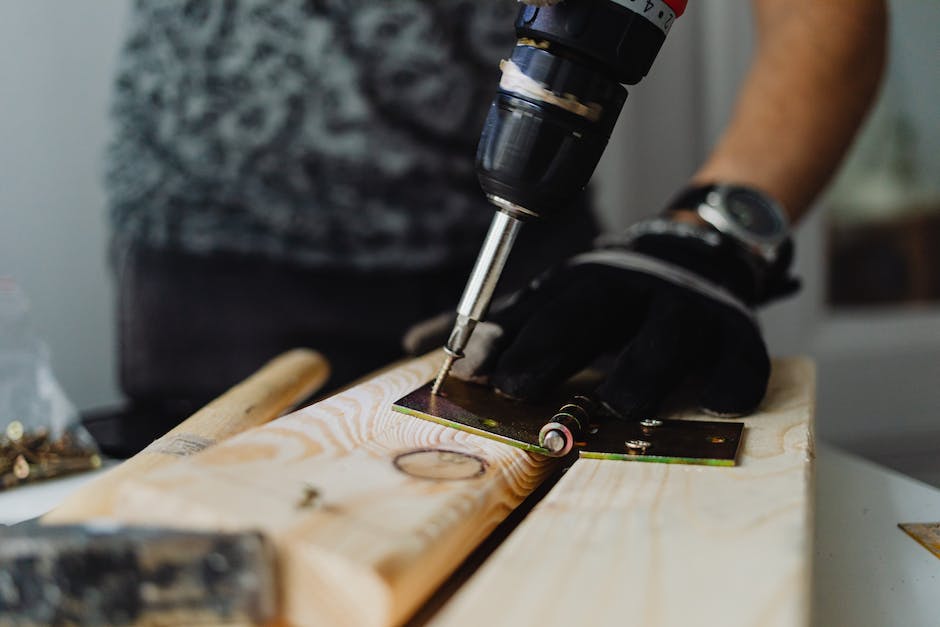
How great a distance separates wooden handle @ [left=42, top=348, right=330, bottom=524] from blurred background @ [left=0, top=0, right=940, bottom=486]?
2.68 ft

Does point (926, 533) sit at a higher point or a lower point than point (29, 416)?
higher

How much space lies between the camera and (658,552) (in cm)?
45

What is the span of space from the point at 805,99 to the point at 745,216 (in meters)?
0.25

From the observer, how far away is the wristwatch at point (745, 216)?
2.88 feet

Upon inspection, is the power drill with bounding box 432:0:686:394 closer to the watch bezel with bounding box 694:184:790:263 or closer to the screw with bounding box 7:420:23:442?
the watch bezel with bounding box 694:184:790:263

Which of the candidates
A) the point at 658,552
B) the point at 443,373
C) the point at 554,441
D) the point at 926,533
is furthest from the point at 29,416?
the point at 926,533

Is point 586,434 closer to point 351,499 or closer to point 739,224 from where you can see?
point 351,499

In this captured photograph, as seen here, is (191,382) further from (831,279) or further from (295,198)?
(831,279)

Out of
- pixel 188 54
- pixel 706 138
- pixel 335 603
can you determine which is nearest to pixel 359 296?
pixel 188 54

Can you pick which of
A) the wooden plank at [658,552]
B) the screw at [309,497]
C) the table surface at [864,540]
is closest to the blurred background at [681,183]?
the table surface at [864,540]

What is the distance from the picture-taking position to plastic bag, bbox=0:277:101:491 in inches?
31.4

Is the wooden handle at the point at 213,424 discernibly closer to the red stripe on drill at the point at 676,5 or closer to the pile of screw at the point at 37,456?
the pile of screw at the point at 37,456

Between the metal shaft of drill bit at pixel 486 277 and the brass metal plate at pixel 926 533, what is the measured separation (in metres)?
0.37

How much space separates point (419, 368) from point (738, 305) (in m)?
0.30
